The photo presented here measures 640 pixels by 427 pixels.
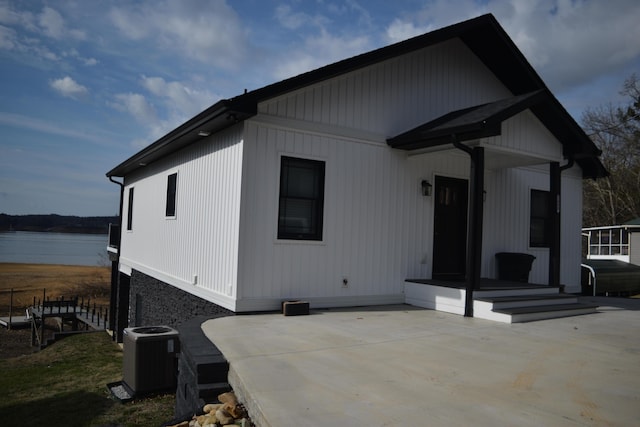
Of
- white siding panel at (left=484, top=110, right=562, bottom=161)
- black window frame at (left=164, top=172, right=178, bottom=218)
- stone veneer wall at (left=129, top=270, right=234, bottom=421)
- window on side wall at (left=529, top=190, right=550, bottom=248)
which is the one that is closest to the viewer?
stone veneer wall at (left=129, top=270, right=234, bottom=421)

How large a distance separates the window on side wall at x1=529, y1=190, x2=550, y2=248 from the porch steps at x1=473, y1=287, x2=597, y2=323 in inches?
87.7

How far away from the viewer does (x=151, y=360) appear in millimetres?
5594

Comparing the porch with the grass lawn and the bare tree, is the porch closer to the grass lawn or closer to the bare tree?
the grass lawn

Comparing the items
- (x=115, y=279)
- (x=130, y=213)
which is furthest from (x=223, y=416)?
(x=115, y=279)

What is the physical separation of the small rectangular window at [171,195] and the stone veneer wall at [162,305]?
63.4 inches

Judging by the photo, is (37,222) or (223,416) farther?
(37,222)

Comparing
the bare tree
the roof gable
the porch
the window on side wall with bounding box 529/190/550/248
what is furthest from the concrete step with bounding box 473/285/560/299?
the bare tree

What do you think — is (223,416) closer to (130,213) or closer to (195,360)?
(195,360)

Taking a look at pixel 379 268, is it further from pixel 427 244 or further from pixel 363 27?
pixel 363 27

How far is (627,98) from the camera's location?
25.2 meters

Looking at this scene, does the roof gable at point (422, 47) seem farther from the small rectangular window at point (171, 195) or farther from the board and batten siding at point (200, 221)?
the small rectangular window at point (171, 195)

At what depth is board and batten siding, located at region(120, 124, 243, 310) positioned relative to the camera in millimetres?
6574

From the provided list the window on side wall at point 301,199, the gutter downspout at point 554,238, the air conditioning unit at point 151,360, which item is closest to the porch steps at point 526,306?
the gutter downspout at point 554,238

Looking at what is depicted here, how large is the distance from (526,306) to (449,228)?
2093 millimetres
